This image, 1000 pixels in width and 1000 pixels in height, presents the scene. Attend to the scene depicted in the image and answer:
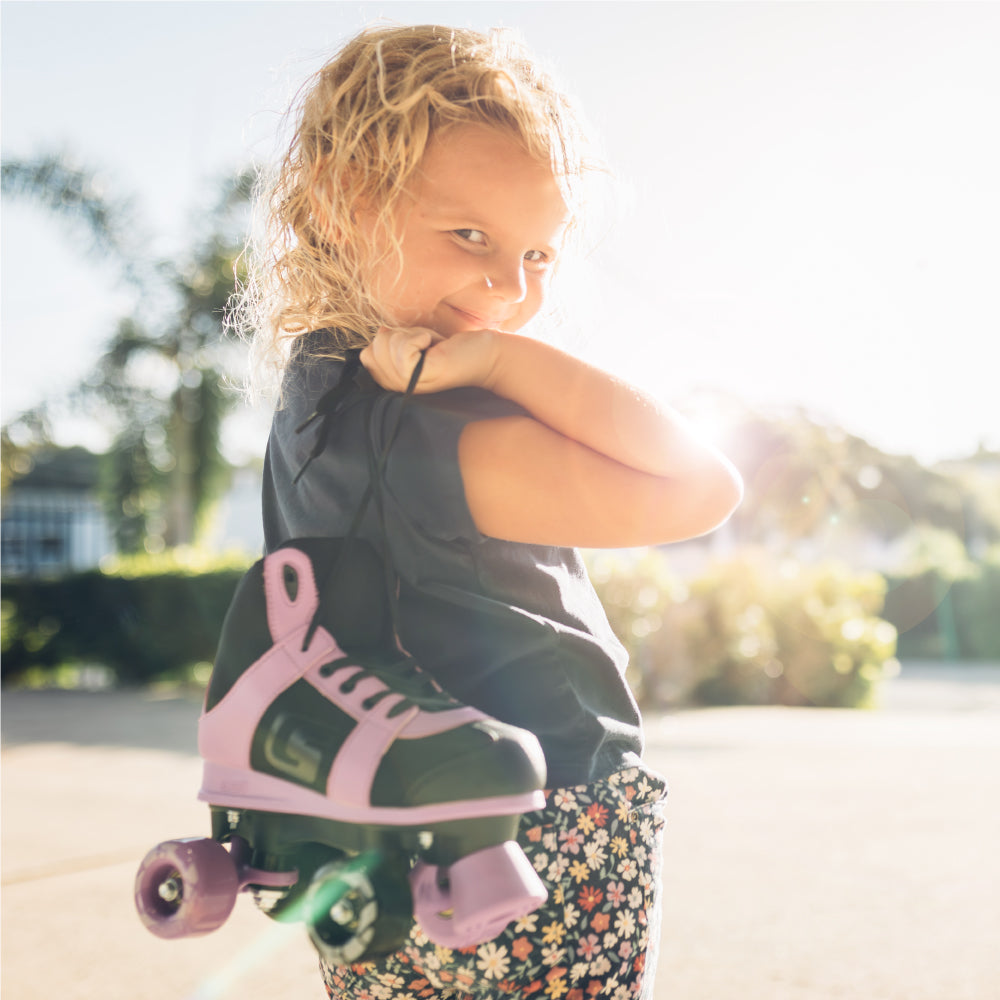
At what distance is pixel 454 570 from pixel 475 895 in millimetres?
360

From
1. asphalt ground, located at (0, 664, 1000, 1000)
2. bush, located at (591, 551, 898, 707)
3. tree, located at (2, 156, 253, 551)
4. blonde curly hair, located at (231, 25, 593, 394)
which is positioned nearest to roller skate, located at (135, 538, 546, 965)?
blonde curly hair, located at (231, 25, 593, 394)

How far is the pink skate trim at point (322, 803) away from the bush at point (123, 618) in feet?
35.4

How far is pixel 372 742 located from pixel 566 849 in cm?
36

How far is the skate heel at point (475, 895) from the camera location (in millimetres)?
775

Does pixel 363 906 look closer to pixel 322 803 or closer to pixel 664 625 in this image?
pixel 322 803

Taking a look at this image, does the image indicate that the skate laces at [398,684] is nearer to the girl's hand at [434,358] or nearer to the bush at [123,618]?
the girl's hand at [434,358]

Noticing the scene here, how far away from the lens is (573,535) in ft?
3.30

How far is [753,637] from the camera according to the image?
10.8m

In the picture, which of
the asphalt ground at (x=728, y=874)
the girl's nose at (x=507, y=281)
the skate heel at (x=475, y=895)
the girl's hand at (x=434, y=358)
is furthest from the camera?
the asphalt ground at (x=728, y=874)

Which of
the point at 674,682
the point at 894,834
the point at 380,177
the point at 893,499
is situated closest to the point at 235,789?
the point at 380,177

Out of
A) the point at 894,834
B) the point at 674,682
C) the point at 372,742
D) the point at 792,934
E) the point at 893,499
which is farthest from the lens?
the point at 893,499

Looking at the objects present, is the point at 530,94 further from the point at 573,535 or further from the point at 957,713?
the point at 957,713

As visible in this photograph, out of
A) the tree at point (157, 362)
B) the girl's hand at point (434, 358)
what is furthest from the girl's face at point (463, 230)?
the tree at point (157, 362)

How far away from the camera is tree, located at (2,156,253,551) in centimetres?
1395
